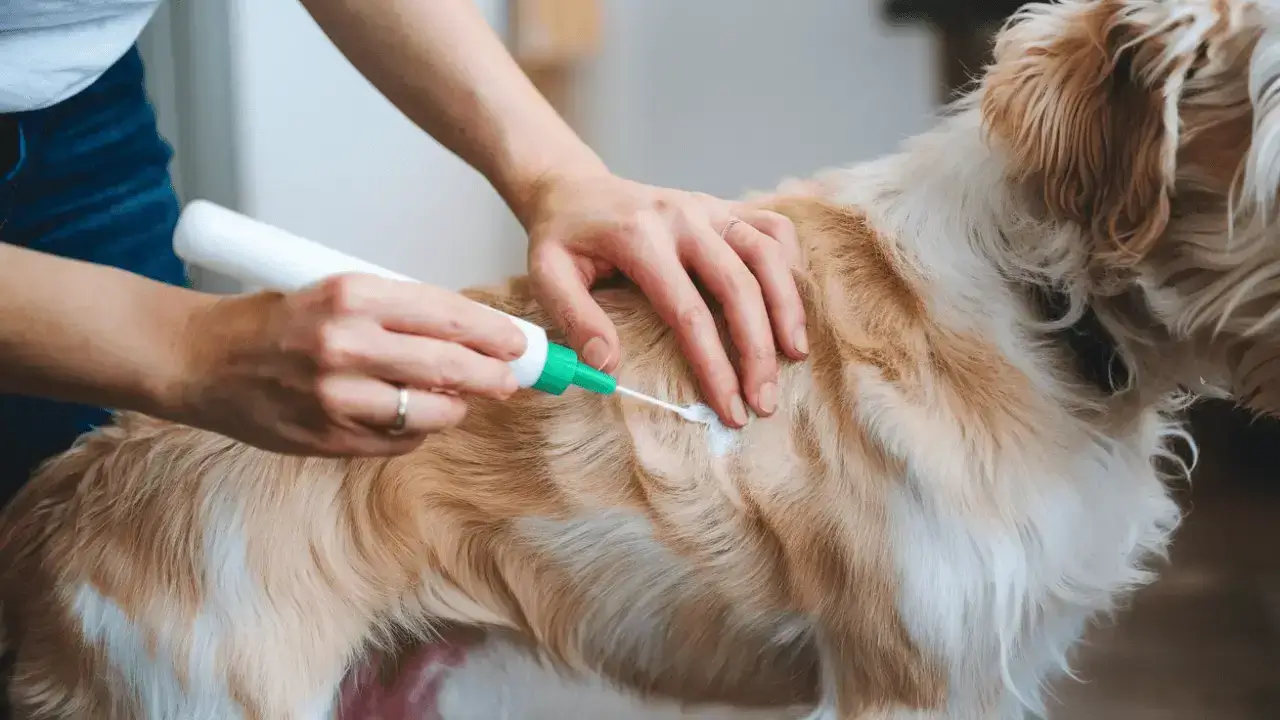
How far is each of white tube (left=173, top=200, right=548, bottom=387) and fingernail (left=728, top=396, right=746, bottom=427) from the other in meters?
0.17

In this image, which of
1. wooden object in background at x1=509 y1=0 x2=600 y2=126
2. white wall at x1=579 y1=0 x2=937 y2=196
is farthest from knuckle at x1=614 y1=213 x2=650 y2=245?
white wall at x1=579 y1=0 x2=937 y2=196

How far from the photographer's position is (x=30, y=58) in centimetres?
83

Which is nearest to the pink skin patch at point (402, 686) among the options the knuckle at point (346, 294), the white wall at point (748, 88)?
the knuckle at point (346, 294)

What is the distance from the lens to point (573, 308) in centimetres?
75

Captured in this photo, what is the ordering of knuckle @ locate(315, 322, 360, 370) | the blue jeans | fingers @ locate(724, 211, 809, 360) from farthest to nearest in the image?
the blue jeans, fingers @ locate(724, 211, 809, 360), knuckle @ locate(315, 322, 360, 370)

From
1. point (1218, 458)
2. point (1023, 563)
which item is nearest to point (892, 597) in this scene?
point (1023, 563)

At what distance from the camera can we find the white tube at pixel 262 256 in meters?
0.58

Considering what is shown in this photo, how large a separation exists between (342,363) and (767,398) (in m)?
0.30

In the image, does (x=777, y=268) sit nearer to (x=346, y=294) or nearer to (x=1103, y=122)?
(x=1103, y=122)

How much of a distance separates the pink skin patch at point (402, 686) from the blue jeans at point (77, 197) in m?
0.34

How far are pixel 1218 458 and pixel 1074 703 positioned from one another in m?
0.88

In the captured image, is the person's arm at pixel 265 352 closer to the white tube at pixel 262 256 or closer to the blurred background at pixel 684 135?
the white tube at pixel 262 256

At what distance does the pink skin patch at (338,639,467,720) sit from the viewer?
32.3 inches

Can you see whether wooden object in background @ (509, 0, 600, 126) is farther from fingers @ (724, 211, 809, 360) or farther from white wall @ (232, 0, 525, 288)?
fingers @ (724, 211, 809, 360)
